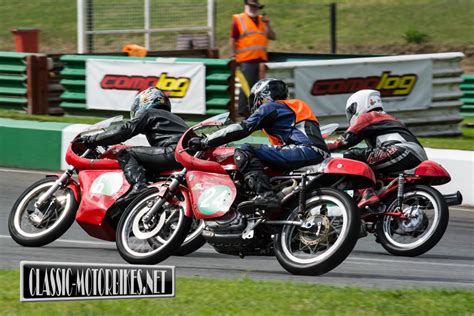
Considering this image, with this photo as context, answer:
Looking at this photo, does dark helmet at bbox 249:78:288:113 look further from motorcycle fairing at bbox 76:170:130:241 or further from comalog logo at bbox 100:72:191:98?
comalog logo at bbox 100:72:191:98

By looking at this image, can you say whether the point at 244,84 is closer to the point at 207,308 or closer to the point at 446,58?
the point at 446,58

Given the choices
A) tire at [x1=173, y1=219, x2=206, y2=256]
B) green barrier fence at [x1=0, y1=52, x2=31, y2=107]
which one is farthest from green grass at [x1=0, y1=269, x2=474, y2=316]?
green barrier fence at [x1=0, y1=52, x2=31, y2=107]

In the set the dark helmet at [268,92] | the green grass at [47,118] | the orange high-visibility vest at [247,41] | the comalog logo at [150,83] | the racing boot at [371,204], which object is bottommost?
the racing boot at [371,204]

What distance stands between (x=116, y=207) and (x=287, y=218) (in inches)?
63.7

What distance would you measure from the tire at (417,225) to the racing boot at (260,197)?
4.83 feet

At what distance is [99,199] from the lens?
10.1 meters

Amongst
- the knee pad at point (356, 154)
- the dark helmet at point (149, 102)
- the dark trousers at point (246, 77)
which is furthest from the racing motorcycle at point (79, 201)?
the dark trousers at point (246, 77)

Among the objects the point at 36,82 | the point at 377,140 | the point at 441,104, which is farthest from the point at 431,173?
the point at 36,82

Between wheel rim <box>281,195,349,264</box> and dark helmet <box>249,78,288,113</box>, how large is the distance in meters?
1.08

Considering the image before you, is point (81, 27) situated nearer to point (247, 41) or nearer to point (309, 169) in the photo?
point (247, 41)

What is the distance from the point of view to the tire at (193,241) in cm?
1009

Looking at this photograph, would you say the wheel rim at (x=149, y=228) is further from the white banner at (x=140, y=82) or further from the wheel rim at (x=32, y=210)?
the white banner at (x=140, y=82)

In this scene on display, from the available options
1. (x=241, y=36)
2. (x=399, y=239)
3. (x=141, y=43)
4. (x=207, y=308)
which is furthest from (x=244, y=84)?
(x=207, y=308)

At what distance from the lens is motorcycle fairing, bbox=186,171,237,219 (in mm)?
9461
